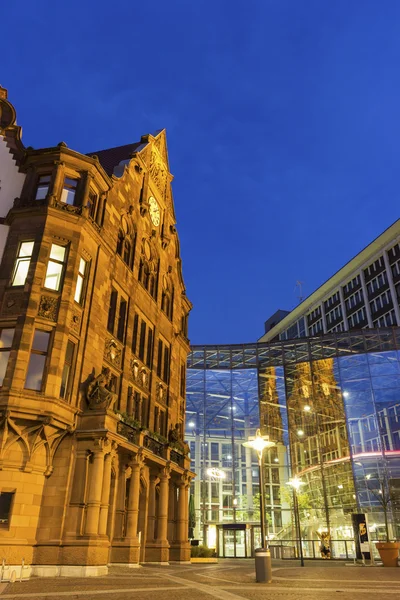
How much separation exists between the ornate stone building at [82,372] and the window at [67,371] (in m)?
0.05

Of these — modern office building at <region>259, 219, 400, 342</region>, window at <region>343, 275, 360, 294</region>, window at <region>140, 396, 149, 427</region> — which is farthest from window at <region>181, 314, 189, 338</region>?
window at <region>343, 275, 360, 294</region>

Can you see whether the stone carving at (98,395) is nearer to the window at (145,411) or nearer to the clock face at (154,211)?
the window at (145,411)

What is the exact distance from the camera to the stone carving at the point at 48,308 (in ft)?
75.7

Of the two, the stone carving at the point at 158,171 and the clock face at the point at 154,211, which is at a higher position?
the stone carving at the point at 158,171

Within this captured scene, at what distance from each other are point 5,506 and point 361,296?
80.4 m

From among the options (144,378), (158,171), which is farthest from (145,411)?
(158,171)

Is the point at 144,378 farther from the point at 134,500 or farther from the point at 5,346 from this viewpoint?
the point at 5,346

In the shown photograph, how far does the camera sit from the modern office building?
270 feet

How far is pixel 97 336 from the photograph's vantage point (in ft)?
85.5

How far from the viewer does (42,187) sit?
2720 centimetres

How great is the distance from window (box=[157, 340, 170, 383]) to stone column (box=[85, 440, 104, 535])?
1408 cm

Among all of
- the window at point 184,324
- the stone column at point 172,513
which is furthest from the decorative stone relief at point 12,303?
the window at point 184,324

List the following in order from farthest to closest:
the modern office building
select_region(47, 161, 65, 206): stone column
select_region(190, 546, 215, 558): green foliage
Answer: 1. the modern office building
2. select_region(190, 546, 215, 558): green foliage
3. select_region(47, 161, 65, 206): stone column

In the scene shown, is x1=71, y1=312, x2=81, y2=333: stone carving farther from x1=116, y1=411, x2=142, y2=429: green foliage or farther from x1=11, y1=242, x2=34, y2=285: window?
x1=116, y1=411, x2=142, y2=429: green foliage
